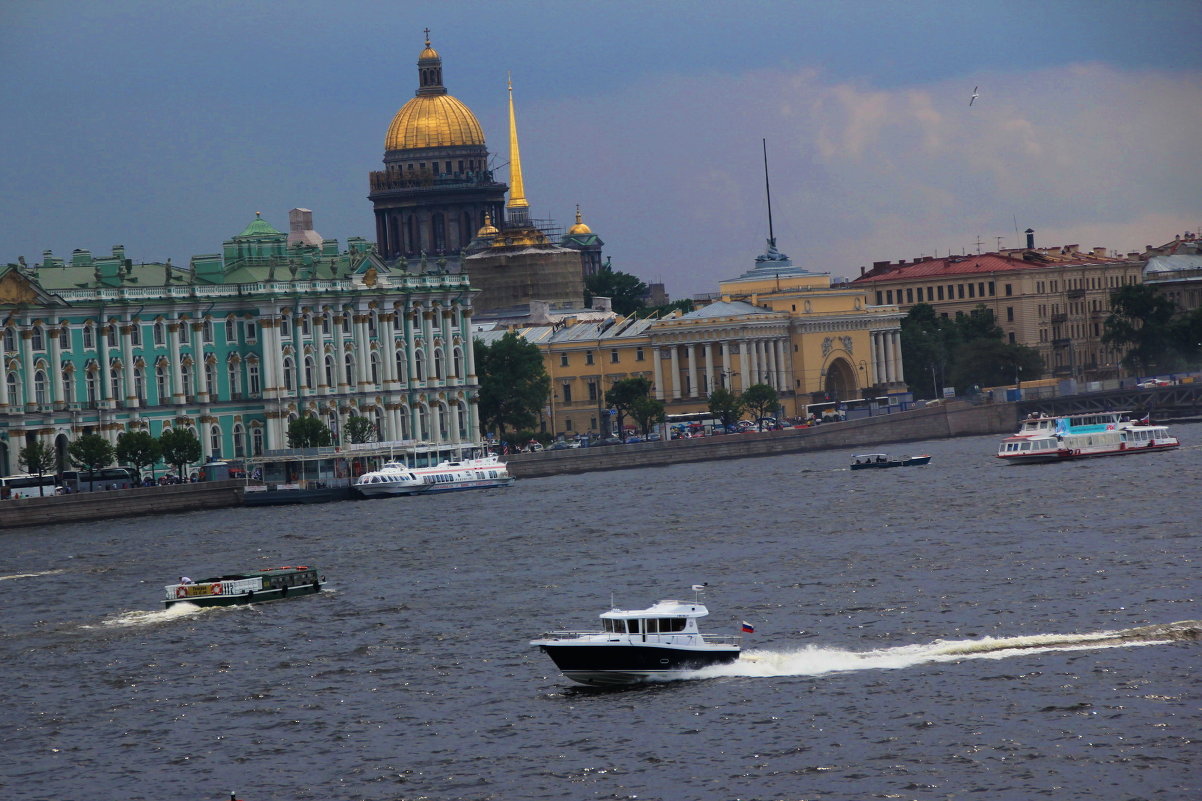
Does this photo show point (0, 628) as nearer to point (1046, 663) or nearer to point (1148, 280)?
point (1046, 663)

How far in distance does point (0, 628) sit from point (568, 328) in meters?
70.4

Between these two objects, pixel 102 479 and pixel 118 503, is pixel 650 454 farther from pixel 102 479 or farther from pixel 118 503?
pixel 118 503

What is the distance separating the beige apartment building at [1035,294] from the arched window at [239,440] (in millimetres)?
49285

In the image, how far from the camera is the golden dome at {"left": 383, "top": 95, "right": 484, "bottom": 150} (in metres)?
136

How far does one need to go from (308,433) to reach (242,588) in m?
34.3

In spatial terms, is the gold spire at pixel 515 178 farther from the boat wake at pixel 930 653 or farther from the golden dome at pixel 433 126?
the boat wake at pixel 930 653

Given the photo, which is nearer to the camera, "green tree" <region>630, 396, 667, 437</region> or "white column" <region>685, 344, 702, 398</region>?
"green tree" <region>630, 396, 667, 437</region>

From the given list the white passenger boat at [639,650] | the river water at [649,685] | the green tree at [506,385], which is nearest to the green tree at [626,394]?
the green tree at [506,385]

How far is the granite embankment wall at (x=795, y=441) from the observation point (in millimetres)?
81375

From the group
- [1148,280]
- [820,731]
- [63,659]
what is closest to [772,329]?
[1148,280]

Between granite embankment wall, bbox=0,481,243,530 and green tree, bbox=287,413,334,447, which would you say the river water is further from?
green tree, bbox=287,413,334,447

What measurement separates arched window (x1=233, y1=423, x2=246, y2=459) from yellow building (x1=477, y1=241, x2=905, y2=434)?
2634 cm

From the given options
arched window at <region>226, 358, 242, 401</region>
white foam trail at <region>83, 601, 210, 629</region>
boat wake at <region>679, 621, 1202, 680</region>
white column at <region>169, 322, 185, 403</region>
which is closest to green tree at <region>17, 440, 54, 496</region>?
white column at <region>169, 322, 185, 403</region>

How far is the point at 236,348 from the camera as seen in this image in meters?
79.8
